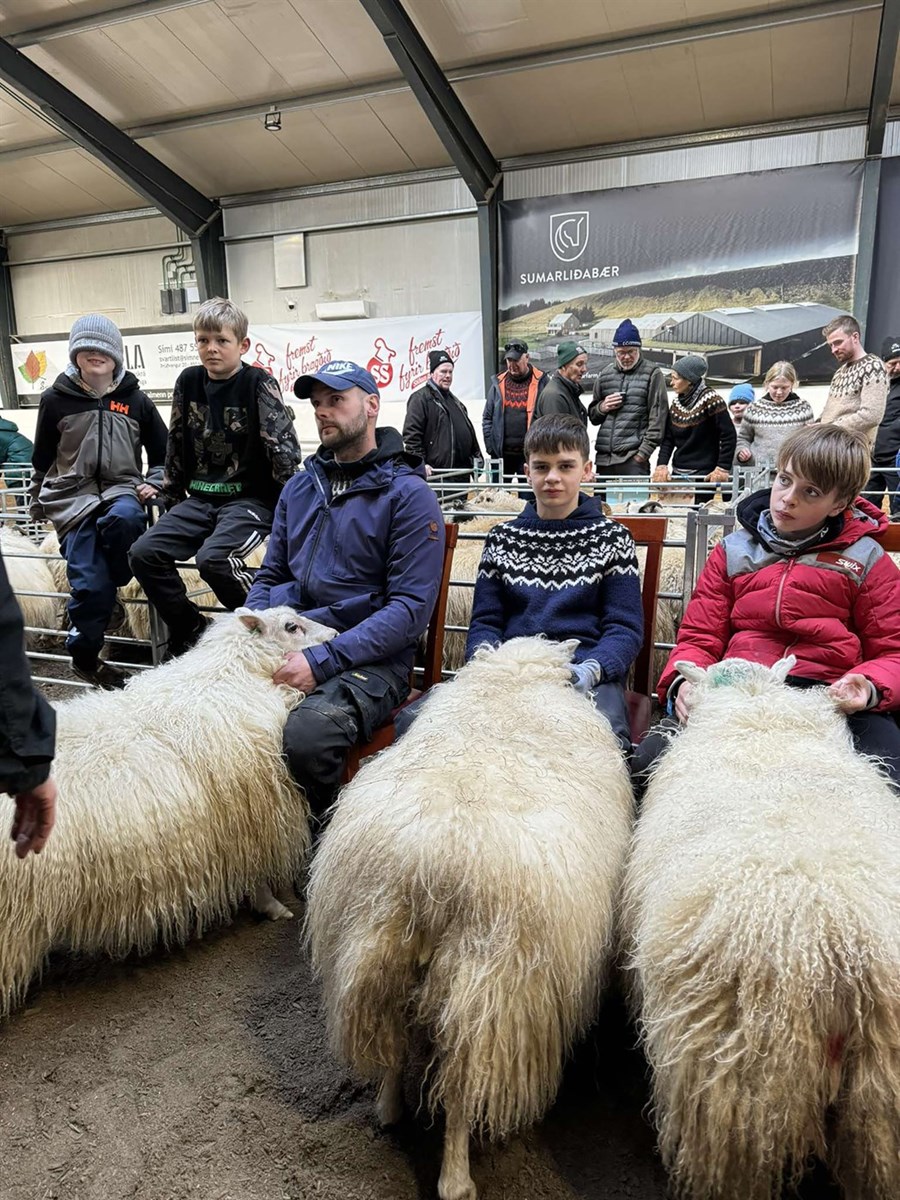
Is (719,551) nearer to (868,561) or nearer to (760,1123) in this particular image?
(868,561)

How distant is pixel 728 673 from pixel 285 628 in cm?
127

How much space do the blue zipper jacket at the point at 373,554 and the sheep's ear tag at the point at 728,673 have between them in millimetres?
916

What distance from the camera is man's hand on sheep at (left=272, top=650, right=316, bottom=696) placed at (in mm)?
2217

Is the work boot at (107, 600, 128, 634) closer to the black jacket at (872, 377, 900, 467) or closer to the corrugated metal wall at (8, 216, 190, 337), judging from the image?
the black jacket at (872, 377, 900, 467)

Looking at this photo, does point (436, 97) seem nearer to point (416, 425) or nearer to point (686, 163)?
point (686, 163)

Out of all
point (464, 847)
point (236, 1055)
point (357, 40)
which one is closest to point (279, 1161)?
point (236, 1055)

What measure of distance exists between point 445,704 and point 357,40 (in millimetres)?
8357

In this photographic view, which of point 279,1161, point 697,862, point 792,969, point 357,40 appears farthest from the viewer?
point 357,40

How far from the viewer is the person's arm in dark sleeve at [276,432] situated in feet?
10.2

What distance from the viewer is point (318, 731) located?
2.07 m

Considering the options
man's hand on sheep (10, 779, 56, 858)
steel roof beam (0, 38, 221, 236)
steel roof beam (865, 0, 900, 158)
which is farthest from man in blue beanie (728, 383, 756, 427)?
steel roof beam (0, 38, 221, 236)

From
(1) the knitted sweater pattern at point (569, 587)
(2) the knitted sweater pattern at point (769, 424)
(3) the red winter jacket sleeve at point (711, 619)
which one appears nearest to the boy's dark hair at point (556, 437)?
(1) the knitted sweater pattern at point (569, 587)

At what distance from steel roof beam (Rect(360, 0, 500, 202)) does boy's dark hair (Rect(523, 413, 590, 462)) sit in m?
6.40

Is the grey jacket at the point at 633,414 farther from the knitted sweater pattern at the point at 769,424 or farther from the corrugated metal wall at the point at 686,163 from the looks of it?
the corrugated metal wall at the point at 686,163
